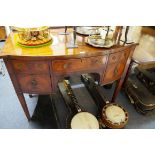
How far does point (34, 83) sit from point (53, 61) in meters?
0.25

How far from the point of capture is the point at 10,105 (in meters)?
1.63

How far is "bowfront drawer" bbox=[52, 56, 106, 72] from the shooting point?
1.00 metres

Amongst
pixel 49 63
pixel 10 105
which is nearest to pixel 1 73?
pixel 10 105

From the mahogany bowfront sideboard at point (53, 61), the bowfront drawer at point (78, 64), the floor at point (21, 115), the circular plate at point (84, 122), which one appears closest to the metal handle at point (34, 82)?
the mahogany bowfront sideboard at point (53, 61)

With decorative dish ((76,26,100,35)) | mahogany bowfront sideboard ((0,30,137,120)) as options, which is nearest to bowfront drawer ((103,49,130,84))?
mahogany bowfront sideboard ((0,30,137,120))

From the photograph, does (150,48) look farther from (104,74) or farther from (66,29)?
(66,29)

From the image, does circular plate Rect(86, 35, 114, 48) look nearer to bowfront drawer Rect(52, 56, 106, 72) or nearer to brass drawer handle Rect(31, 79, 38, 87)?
bowfront drawer Rect(52, 56, 106, 72)

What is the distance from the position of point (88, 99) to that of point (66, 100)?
0.36 meters

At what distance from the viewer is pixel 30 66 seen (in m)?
0.97

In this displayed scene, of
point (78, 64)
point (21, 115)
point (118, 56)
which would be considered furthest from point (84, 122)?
point (21, 115)

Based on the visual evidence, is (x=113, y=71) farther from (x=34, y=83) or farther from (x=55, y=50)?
(x=34, y=83)

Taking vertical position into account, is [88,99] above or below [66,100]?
below

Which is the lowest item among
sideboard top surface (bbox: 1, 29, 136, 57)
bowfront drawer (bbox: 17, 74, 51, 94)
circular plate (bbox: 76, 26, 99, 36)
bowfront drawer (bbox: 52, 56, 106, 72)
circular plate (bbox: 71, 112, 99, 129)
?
circular plate (bbox: 71, 112, 99, 129)

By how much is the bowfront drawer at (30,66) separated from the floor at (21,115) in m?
0.68
